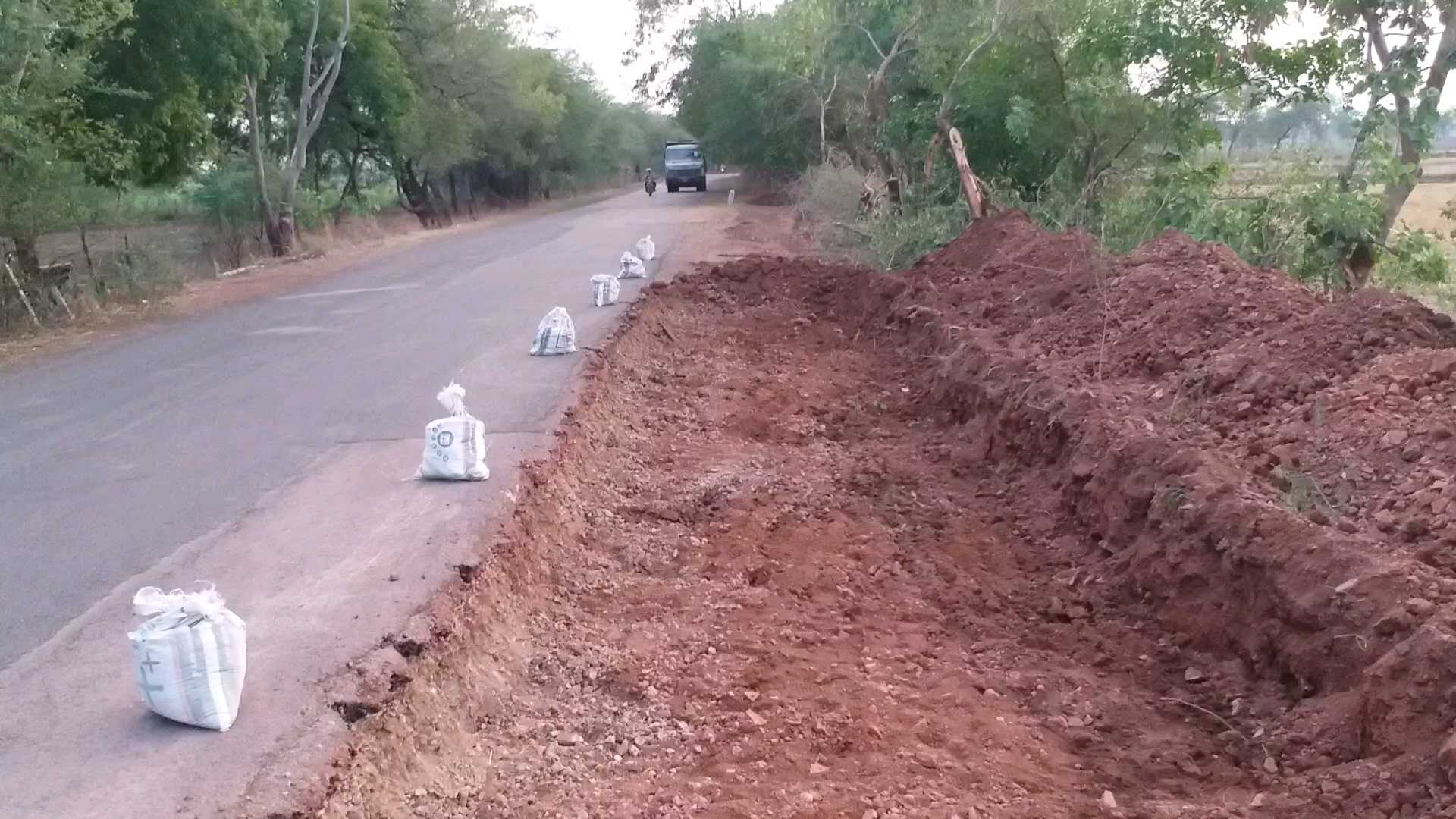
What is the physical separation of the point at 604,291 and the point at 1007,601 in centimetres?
959

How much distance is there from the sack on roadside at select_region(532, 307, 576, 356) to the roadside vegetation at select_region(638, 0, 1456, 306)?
6643mm

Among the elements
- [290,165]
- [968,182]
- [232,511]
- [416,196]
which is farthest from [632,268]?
[416,196]

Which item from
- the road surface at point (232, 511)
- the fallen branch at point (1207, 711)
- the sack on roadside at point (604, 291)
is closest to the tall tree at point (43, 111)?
the road surface at point (232, 511)

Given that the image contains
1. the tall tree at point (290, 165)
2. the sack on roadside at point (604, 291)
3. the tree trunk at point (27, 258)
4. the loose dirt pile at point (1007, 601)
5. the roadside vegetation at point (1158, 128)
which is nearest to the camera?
the loose dirt pile at point (1007, 601)

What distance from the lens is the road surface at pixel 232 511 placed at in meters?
4.26

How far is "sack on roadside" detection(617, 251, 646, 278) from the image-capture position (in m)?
18.3

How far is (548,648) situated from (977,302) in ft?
25.5

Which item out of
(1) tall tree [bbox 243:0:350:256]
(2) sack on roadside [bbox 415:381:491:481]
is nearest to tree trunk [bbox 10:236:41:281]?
(1) tall tree [bbox 243:0:350:256]

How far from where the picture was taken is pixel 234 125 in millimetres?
29672

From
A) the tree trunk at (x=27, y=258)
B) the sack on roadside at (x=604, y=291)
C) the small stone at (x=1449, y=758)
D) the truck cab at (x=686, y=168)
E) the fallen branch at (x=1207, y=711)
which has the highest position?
the tree trunk at (x=27, y=258)

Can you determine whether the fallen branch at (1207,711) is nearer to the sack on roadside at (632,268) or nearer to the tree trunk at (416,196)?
the sack on roadside at (632,268)

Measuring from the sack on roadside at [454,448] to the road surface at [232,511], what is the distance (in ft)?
0.45

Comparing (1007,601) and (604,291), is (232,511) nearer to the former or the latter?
(1007,601)

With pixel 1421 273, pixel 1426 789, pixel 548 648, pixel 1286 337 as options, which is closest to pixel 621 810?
pixel 548 648
